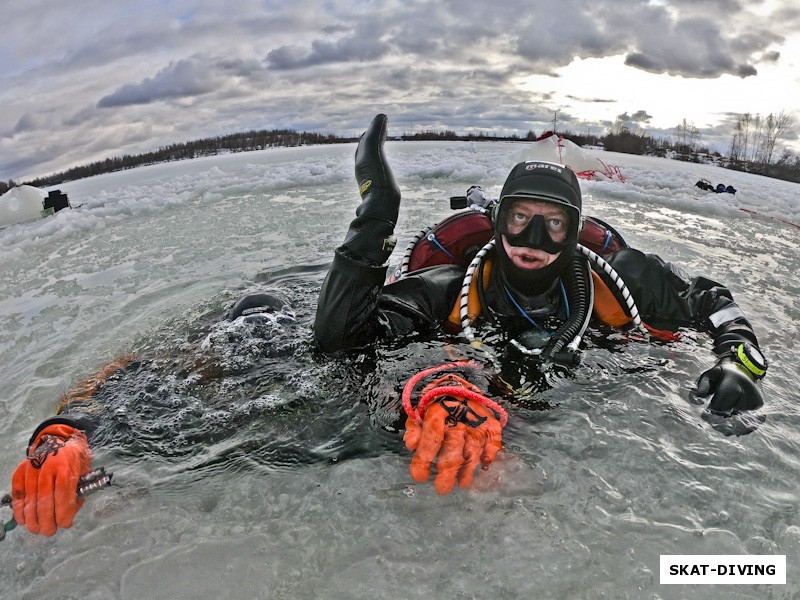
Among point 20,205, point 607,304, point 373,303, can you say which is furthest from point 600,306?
point 20,205

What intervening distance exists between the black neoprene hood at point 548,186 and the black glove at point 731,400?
1.13m

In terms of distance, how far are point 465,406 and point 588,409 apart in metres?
0.80

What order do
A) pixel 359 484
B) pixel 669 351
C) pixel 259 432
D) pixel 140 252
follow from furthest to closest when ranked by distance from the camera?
pixel 140 252, pixel 669 351, pixel 259 432, pixel 359 484

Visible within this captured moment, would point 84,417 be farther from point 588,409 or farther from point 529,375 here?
point 588,409

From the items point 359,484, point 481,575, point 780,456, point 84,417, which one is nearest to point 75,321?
point 84,417

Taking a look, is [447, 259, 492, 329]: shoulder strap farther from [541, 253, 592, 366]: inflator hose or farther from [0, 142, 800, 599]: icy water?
[541, 253, 592, 366]: inflator hose

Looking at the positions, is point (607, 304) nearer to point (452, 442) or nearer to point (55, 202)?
point (452, 442)

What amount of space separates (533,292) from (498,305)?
26 centimetres

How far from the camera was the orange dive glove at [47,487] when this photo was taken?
6.26ft

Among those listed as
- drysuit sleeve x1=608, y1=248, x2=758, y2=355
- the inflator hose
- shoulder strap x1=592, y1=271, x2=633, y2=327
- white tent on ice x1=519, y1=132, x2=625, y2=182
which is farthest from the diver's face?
white tent on ice x1=519, y1=132, x2=625, y2=182

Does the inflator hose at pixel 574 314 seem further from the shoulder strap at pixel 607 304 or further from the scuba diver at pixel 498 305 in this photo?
the shoulder strap at pixel 607 304

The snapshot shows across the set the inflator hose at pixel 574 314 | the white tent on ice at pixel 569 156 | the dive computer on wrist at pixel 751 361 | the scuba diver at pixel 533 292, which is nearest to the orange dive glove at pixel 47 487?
the scuba diver at pixel 533 292

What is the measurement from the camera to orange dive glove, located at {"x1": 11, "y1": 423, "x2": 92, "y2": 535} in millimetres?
1907

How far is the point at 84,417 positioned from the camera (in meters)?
2.49
